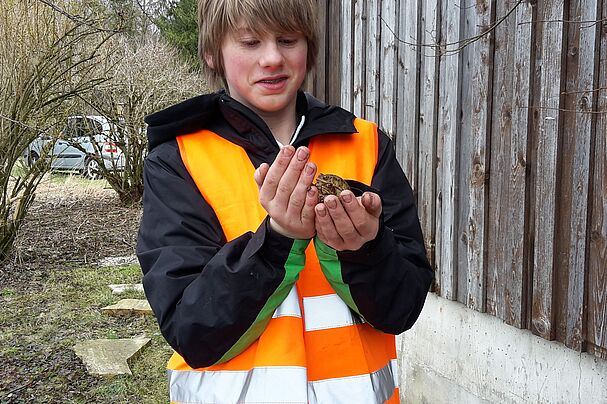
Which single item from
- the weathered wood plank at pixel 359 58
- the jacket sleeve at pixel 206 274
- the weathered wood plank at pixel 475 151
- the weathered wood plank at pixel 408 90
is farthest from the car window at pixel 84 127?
the jacket sleeve at pixel 206 274

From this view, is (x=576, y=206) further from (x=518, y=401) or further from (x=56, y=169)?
(x=56, y=169)

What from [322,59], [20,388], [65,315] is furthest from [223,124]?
[65,315]

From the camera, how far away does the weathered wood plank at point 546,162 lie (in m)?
2.89

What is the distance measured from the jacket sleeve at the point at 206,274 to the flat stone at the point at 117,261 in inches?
289

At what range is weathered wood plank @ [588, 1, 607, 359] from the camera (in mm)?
2660

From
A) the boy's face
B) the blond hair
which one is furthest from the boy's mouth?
the blond hair

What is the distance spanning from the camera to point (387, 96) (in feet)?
14.3

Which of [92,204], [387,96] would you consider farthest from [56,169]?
[387,96]

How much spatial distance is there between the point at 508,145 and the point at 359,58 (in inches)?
67.5

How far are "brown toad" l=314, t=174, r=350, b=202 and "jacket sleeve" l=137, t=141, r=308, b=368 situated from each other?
127mm

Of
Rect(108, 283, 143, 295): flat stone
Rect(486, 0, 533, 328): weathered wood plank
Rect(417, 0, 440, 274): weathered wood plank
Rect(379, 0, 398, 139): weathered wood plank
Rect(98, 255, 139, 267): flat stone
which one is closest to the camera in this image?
Rect(486, 0, 533, 328): weathered wood plank

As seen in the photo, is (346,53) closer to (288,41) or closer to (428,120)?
(428,120)

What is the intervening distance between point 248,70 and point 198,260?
0.54 m

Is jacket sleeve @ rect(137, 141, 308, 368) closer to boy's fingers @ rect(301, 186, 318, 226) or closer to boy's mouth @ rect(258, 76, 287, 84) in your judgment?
boy's fingers @ rect(301, 186, 318, 226)
